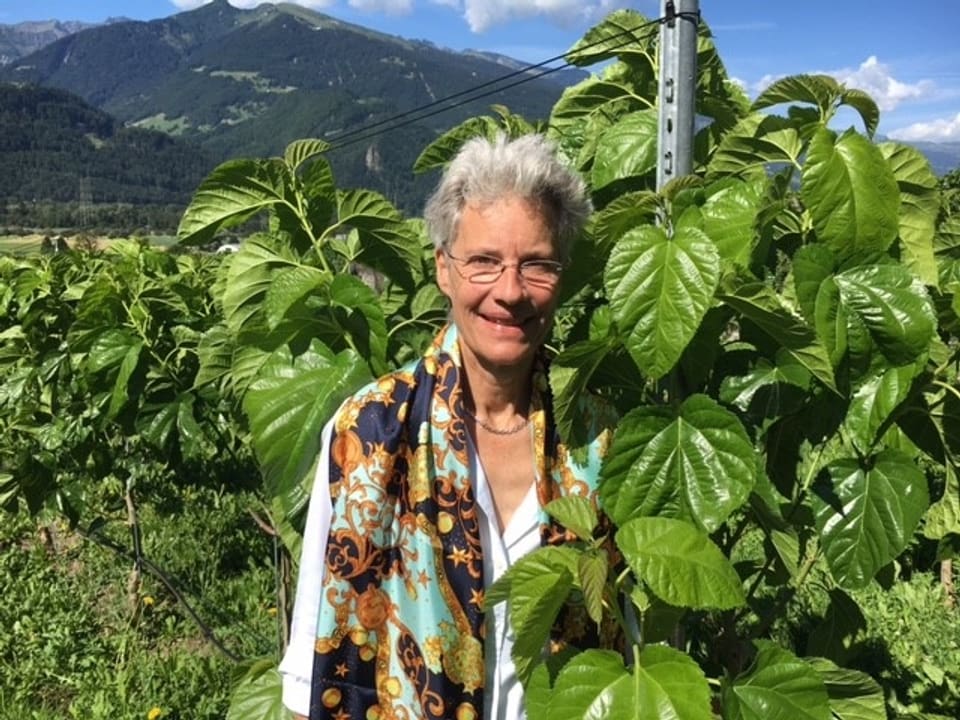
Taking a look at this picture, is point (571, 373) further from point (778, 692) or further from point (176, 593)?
point (176, 593)

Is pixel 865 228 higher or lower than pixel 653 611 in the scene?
higher

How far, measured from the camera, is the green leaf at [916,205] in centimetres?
152

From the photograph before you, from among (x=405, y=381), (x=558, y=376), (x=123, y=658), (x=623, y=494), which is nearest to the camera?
(x=623, y=494)

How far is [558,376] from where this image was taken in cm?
144

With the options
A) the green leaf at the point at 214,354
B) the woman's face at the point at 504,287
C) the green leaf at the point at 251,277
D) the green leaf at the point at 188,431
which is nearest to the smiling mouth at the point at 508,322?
the woman's face at the point at 504,287

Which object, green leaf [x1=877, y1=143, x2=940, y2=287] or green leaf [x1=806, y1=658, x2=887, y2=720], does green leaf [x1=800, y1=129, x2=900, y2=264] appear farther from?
green leaf [x1=806, y1=658, x2=887, y2=720]

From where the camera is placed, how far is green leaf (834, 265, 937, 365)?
1266 mm

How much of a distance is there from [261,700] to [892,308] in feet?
5.36

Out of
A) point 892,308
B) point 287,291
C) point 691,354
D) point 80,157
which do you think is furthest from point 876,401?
point 80,157

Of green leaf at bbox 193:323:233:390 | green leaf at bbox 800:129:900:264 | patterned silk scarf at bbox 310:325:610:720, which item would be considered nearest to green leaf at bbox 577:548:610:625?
patterned silk scarf at bbox 310:325:610:720

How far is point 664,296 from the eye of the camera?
4.00ft

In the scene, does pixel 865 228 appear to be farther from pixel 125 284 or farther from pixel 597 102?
pixel 125 284

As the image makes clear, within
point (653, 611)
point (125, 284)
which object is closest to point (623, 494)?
point (653, 611)

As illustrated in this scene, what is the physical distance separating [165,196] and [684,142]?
563ft
